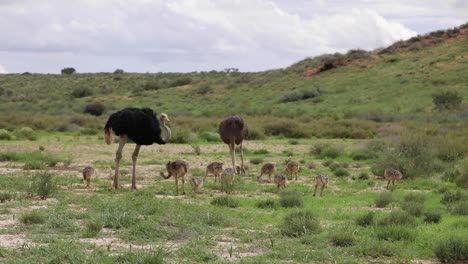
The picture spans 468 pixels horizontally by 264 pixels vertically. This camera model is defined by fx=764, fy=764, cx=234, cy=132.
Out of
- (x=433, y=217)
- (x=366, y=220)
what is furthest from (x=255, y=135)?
(x=366, y=220)

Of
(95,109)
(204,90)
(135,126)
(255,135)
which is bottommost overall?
(255,135)

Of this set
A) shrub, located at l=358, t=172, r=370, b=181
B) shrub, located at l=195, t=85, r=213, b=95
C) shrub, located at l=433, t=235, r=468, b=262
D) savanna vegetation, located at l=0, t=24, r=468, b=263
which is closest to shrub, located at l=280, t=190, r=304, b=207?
savanna vegetation, located at l=0, t=24, r=468, b=263

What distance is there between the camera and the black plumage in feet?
56.3

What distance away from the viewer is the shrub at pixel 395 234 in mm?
11547

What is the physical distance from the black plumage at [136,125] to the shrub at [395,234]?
7.00 meters

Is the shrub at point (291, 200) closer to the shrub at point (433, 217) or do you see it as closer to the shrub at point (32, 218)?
the shrub at point (433, 217)

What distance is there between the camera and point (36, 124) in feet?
132

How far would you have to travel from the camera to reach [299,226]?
11844mm

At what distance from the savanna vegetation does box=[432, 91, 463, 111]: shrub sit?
0.12 meters

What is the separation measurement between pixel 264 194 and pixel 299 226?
529cm

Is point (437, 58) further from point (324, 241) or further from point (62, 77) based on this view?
point (62, 77)

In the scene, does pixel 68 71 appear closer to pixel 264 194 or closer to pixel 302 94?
pixel 302 94

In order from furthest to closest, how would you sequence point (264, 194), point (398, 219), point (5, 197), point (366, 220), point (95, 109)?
point (95, 109) < point (264, 194) < point (5, 197) < point (366, 220) < point (398, 219)

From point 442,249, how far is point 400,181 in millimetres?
9343
